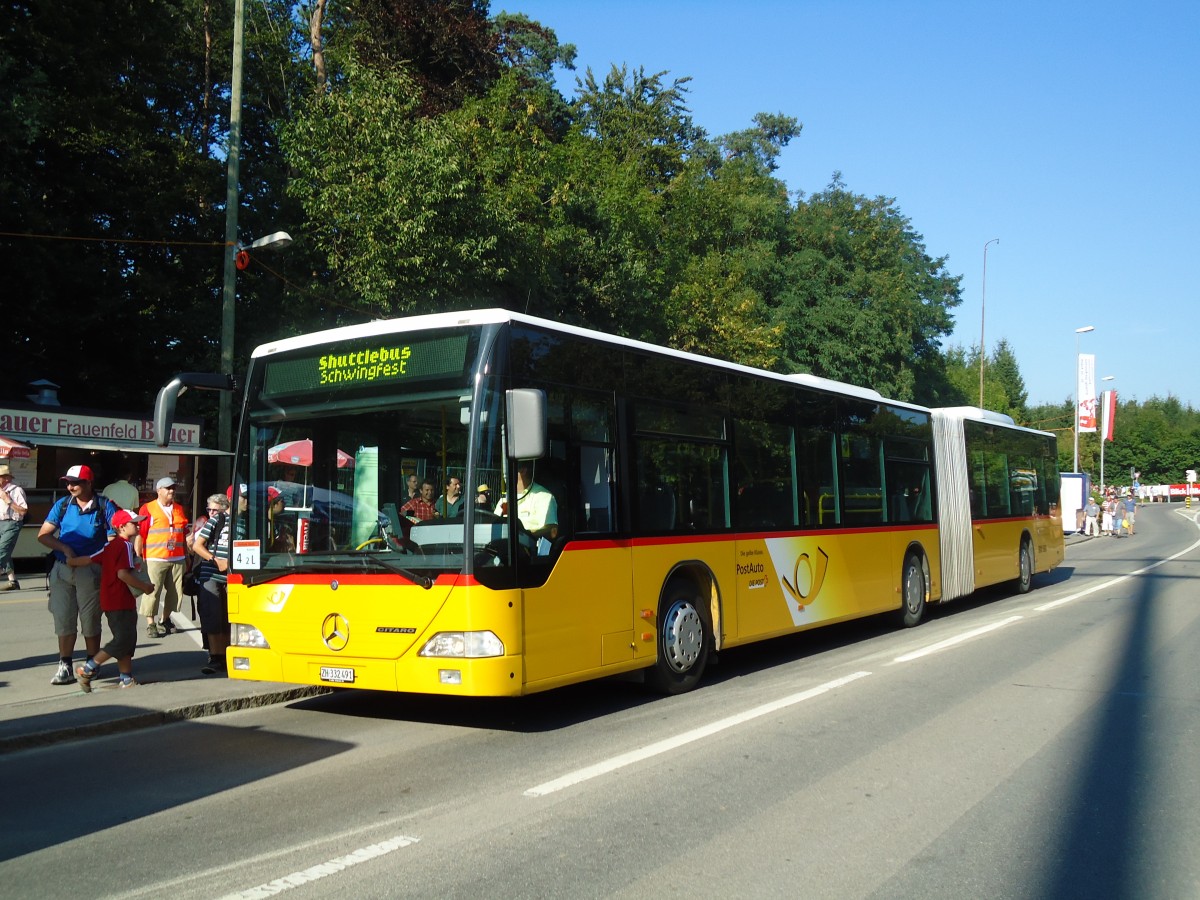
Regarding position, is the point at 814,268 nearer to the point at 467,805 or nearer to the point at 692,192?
the point at 692,192

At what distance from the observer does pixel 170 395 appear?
24.8 ft

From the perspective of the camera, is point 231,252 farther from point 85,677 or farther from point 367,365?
point 367,365

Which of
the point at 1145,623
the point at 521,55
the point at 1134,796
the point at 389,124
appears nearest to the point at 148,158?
the point at 389,124

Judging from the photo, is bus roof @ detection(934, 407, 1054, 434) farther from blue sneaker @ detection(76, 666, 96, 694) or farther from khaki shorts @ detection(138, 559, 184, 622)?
blue sneaker @ detection(76, 666, 96, 694)

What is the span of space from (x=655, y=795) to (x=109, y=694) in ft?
17.6

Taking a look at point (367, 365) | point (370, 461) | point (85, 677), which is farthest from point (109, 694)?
point (367, 365)

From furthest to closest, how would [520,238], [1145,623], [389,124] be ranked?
[520,238], [389,124], [1145,623]

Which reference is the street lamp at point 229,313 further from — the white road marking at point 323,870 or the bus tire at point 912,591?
the white road marking at point 323,870

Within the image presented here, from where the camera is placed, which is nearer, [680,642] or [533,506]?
[533,506]

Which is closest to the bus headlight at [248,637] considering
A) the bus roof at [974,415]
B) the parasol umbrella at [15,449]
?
the bus roof at [974,415]

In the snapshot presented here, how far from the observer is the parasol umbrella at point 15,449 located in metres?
20.6

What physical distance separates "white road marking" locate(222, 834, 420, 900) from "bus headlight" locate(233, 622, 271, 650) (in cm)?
328

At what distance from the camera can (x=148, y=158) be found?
28734 millimetres

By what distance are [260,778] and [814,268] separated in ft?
142
